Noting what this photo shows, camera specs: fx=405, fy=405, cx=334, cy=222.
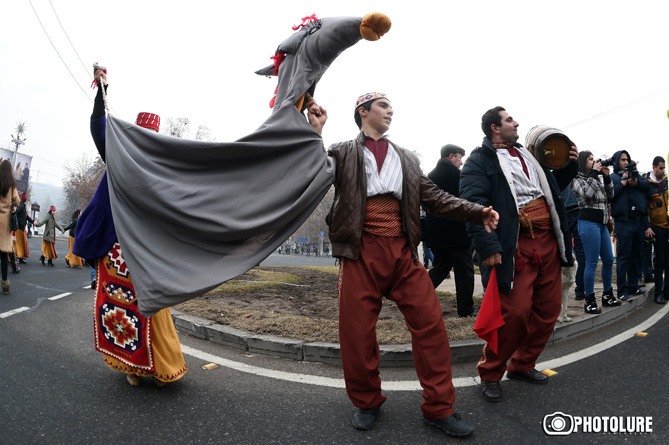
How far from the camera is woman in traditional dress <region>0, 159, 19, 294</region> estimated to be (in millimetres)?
6734

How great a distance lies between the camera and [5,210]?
6918mm

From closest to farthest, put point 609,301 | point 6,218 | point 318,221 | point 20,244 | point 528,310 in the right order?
point 528,310
point 609,301
point 6,218
point 20,244
point 318,221

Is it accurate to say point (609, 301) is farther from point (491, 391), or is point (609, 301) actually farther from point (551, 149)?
point (491, 391)

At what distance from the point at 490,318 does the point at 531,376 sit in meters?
0.79

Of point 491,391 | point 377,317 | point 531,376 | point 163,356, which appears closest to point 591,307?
point 531,376

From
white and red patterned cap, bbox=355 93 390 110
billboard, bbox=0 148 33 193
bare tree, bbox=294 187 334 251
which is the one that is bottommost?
bare tree, bbox=294 187 334 251

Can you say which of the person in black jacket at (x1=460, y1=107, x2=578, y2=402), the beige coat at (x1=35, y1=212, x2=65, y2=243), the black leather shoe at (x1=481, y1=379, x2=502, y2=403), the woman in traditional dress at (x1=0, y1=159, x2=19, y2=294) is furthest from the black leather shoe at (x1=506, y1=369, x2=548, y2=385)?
the beige coat at (x1=35, y1=212, x2=65, y2=243)

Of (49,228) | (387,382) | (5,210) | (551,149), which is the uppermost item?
(551,149)

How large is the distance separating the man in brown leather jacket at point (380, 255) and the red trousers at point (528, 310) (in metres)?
0.60

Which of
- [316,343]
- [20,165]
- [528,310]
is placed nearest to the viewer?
[528,310]

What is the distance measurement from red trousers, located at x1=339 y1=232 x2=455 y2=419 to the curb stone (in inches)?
40.4

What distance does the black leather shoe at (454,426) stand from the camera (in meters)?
2.30

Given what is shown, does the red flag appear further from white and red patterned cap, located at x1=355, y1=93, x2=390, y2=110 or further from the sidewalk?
white and red patterned cap, located at x1=355, y1=93, x2=390, y2=110

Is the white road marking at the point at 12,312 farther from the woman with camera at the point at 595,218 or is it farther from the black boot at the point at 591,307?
the woman with camera at the point at 595,218
